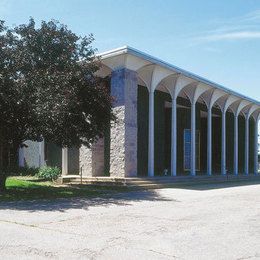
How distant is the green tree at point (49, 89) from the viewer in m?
15.3

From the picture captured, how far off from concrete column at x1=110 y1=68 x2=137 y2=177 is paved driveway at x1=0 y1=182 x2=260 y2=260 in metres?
7.77

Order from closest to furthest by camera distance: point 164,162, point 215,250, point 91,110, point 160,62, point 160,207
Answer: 1. point 215,250
2. point 160,207
3. point 91,110
4. point 160,62
5. point 164,162

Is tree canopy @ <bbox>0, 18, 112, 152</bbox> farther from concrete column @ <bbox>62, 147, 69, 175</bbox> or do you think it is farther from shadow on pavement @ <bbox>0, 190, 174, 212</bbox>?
concrete column @ <bbox>62, 147, 69, 175</bbox>

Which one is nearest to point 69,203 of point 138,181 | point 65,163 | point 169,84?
point 138,181

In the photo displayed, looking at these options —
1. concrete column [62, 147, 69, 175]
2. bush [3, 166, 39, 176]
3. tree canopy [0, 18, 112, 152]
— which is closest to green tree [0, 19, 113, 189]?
tree canopy [0, 18, 112, 152]

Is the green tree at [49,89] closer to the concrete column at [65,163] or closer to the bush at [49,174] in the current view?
the bush at [49,174]

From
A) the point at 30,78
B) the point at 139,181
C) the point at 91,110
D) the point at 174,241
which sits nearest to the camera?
the point at 174,241

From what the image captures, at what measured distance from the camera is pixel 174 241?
8.19 metres

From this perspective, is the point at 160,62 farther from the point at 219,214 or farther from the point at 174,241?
the point at 174,241

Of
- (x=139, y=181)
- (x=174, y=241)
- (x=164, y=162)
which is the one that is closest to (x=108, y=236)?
(x=174, y=241)

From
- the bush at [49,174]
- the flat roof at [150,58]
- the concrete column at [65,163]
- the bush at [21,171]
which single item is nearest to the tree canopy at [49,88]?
the flat roof at [150,58]

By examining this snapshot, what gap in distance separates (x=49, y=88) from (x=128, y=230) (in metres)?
7.70

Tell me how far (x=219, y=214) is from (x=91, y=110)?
7211 millimetres

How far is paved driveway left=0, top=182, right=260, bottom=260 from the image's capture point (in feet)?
23.7
